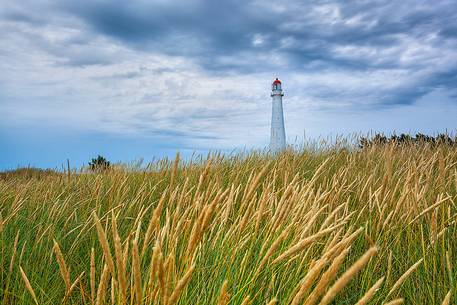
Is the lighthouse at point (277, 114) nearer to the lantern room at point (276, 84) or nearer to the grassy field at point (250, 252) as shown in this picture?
the lantern room at point (276, 84)

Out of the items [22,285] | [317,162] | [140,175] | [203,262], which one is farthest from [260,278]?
[317,162]

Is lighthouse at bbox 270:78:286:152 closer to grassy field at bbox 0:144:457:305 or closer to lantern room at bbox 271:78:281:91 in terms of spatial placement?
lantern room at bbox 271:78:281:91

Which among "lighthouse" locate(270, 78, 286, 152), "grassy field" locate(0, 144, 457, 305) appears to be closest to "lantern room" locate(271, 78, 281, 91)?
"lighthouse" locate(270, 78, 286, 152)

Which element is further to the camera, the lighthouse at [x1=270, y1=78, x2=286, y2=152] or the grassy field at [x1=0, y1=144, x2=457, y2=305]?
the lighthouse at [x1=270, y1=78, x2=286, y2=152]

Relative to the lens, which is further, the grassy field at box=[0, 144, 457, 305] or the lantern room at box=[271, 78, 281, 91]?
the lantern room at box=[271, 78, 281, 91]

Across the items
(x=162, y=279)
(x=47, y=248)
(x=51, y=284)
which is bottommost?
(x=51, y=284)

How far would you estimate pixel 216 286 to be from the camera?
6.63 ft

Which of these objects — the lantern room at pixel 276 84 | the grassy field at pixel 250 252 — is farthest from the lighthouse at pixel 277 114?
the grassy field at pixel 250 252

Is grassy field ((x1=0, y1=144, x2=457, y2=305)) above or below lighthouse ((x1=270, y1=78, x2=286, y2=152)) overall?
below

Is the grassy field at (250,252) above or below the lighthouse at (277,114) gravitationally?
below

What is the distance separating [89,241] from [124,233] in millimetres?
356

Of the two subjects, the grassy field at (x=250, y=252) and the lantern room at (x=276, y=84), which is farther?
the lantern room at (x=276, y=84)

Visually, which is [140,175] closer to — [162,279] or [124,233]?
[124,233]

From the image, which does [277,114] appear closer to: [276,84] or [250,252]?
[276,84]
